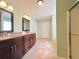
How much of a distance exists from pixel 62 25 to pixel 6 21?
1793 mm

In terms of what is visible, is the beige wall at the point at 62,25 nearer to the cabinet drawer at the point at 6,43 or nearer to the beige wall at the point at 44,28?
the cabinet drawer at the point at 6,43

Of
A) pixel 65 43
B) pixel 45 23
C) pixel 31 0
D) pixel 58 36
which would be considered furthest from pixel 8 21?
pixel 45 23

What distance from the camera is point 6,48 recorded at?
7.31 ft

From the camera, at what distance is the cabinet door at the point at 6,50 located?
6.79ft

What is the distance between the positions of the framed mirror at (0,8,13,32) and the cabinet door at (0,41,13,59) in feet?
4.00

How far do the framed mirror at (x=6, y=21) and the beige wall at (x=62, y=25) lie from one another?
1.65 metres

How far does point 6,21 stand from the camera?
3.79 m

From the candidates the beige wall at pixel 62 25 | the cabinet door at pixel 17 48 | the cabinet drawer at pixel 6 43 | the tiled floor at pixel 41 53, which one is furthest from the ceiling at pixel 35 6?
the cabinet drawer at pixel 6 43

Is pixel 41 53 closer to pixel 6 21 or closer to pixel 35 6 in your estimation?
pixel 6 21

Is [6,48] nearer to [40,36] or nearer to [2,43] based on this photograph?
[2,43]

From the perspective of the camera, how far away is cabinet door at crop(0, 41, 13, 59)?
2070mm

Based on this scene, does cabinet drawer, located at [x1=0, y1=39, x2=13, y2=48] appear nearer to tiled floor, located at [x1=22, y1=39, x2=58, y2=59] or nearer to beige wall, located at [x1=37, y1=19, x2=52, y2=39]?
tiled floor, located at [x1=22, y1=39, x2=58, y2=59]

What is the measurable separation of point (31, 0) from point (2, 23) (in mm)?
1778

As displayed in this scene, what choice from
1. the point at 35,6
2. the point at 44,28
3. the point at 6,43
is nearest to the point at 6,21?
the point at 6,43
